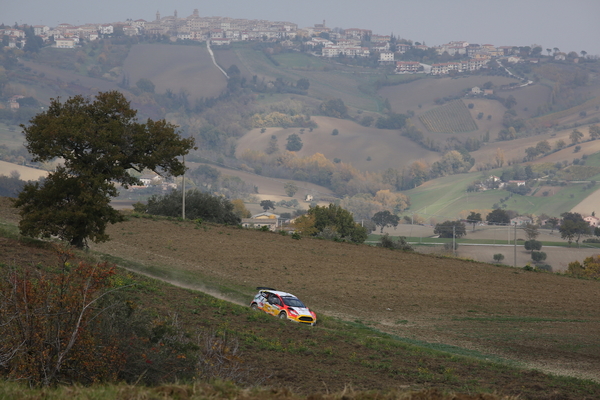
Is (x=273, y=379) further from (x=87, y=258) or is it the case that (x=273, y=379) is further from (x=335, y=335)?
(x=87, y=258)

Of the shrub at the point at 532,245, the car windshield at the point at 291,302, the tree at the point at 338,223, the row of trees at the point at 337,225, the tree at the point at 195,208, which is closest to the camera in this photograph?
the car windshield at the point at 291,302

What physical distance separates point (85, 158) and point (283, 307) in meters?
11.2

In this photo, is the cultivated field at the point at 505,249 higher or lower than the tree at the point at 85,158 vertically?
lower

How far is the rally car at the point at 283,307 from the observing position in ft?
76.1

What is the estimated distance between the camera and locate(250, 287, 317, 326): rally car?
23.2 m

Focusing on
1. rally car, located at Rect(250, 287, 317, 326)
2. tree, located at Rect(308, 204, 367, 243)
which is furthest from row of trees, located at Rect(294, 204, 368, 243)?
rally car, located at Rect(250, 287, 317, 326)

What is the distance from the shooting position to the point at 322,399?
8.90m

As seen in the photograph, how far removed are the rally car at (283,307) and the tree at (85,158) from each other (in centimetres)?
800

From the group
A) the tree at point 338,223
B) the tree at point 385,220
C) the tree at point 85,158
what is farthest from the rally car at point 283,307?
the tree at point 385,220

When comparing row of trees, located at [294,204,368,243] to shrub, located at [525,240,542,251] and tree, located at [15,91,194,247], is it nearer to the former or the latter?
tree, located at [15,91,194,247]

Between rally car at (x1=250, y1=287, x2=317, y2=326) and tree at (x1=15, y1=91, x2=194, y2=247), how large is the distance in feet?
26.3

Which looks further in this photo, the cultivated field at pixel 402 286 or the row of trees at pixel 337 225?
the row of trees at pixel 337 225

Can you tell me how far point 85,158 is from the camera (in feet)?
89.6

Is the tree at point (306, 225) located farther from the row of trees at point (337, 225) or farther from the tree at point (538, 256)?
the tree at point (538, 256)
